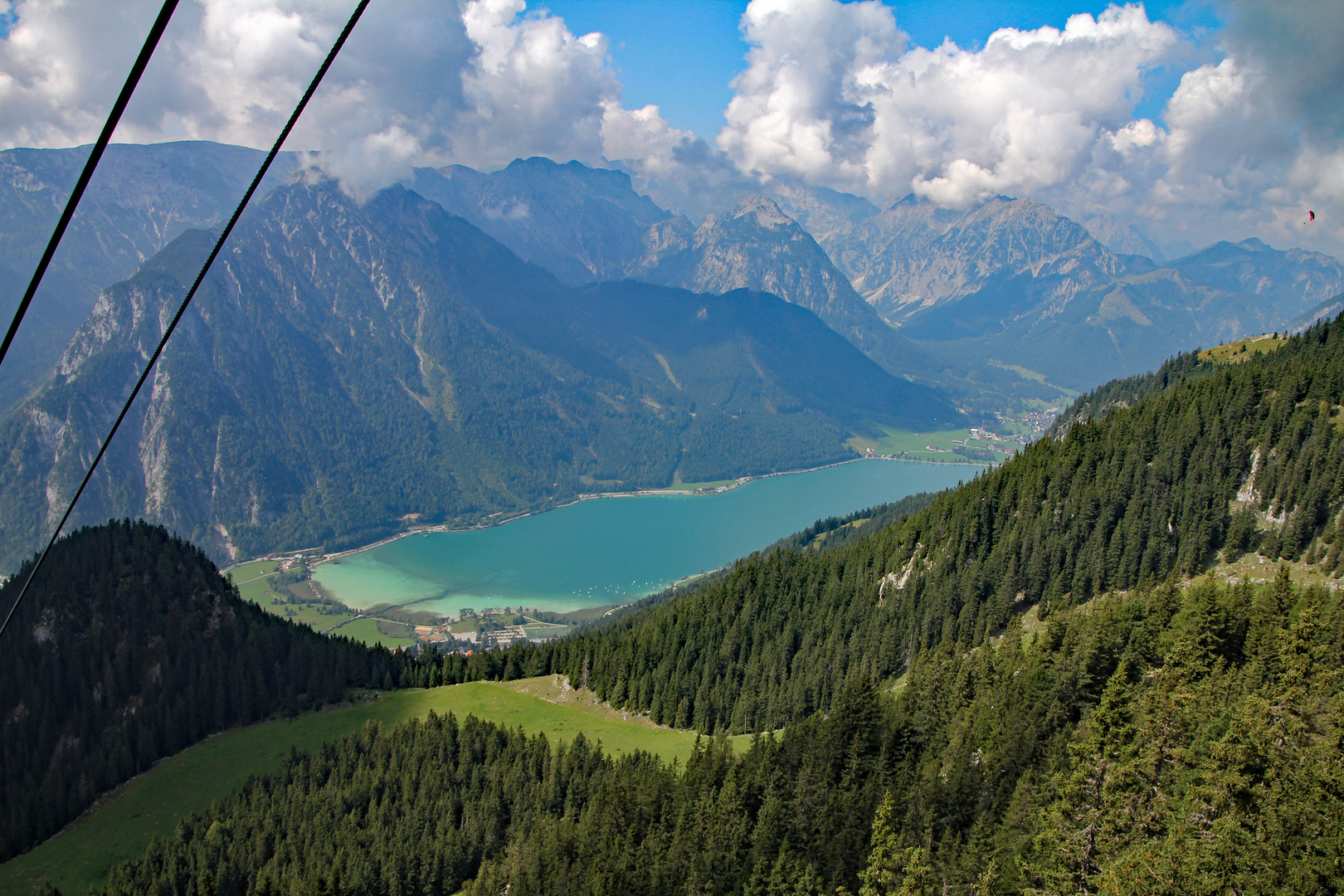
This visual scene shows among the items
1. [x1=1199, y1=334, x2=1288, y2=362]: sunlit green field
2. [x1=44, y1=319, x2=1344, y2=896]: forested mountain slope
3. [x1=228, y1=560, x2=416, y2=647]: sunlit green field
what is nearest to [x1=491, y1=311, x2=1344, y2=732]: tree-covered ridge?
[x1=44, y1=319, x2=1344, y2=896]: forested mountain slope

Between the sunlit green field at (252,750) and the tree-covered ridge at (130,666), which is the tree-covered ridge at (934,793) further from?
the tree-covered ridge at (130,666)

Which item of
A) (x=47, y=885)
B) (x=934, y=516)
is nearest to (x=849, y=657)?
(x=934, y=516)

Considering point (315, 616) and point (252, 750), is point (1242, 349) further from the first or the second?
point (315, 616)

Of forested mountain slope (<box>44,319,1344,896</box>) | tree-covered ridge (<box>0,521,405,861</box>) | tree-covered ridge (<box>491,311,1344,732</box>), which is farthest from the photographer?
tree-covered ridge (<box>0,521,405,861</box>)

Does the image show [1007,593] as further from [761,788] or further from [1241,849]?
[1241,849]

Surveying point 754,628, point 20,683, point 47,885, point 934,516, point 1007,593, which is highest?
point 934,516

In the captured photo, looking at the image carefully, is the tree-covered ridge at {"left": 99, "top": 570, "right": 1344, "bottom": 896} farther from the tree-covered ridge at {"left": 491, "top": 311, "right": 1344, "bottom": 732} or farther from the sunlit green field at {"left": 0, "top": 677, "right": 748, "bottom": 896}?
the tree-covered ridge at {"left": 491, "top": 311, "right": 1344, "bottom": 732}

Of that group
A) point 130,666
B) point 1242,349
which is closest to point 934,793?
point 130,666
